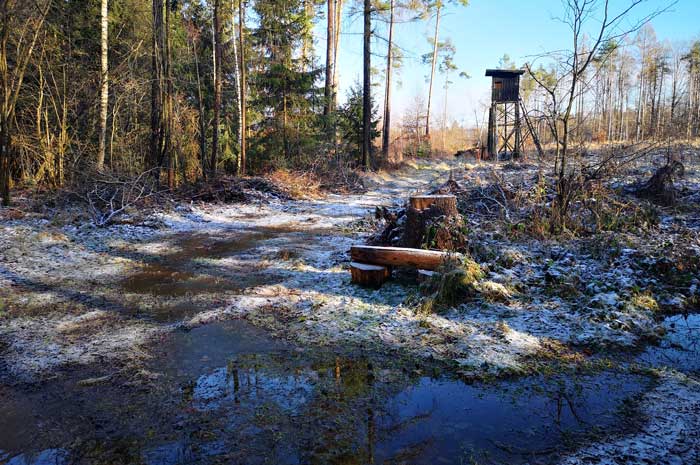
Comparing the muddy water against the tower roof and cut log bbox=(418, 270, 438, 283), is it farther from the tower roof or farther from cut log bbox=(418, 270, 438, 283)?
the tower roof

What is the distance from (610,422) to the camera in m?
3.04

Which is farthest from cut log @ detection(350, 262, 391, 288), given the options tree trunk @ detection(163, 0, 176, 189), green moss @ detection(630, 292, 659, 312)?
tree trunk @ detection(163, 0, 176, 189)

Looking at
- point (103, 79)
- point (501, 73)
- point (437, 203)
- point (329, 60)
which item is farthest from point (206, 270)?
point (501, 73)

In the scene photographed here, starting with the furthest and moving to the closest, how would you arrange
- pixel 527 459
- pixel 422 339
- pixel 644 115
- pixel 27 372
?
pixel 644 115 < pixel 422 339 < pixel 27 372 < pixel 527 459

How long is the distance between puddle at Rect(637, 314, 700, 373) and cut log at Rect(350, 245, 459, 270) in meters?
2.38

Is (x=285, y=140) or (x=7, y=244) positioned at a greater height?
(x=285, y=140)

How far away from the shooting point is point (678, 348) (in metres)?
4.20

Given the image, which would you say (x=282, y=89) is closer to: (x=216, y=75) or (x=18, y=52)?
(x=216, y=75)

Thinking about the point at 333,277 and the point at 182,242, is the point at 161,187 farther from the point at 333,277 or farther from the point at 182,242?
the point at 333,277

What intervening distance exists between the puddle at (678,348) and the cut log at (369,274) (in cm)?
306

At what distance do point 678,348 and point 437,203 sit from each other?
3.61 metres

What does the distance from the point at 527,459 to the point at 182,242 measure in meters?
8.00

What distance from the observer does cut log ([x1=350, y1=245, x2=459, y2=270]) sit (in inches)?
225

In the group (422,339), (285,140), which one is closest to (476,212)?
(422,339)
